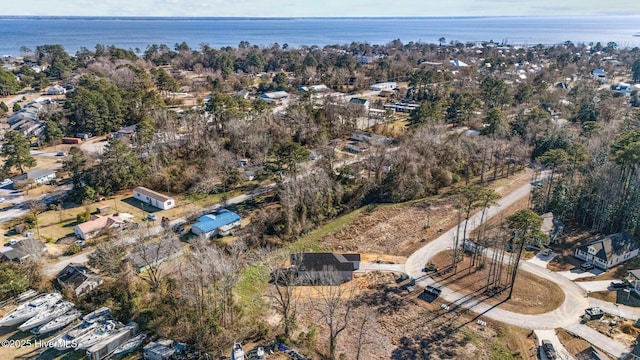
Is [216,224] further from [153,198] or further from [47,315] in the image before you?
[47,315]

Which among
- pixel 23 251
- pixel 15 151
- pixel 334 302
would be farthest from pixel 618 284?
pixel 15 151

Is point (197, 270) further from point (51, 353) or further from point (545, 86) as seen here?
point (545, 86)

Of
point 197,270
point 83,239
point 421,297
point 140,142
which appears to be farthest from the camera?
point 140,142

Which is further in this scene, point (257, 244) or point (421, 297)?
point (257, 244)

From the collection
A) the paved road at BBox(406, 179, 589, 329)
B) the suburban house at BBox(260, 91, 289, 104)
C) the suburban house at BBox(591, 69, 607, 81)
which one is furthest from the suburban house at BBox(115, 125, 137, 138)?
the suburban house at BBox(591, 69, 607, 81)

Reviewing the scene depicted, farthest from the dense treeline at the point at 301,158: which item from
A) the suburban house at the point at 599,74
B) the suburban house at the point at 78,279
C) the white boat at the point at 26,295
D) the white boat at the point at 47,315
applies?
the suburban house at the point at 599,74

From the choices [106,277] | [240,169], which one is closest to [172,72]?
[240,169]
